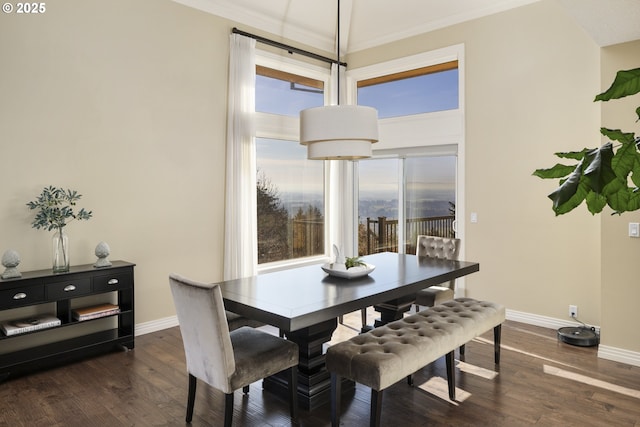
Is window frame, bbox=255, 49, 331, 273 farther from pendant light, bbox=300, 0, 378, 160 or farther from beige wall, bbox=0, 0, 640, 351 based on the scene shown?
pendant light, bbox=300, 0, 378, 160

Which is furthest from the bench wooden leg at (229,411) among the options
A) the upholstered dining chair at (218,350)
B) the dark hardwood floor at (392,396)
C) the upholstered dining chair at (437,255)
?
the upholstered dining chair at (437,255)

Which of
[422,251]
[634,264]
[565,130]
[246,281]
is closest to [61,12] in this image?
[246,281]

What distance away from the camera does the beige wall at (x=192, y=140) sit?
3742mm

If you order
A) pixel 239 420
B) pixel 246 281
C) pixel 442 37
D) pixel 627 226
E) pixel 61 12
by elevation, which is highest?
pixel 442 37

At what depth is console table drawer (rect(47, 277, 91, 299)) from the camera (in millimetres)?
3539

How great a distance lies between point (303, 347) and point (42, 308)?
8.08 ft

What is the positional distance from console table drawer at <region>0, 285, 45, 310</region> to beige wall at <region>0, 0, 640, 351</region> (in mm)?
415

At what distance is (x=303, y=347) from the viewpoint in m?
3.04

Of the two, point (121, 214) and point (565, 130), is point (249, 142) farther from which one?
point (565, 130)

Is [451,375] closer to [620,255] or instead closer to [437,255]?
[437,255]

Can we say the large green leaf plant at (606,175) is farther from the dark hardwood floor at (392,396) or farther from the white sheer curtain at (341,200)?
the white sheer curtain at (341,200)

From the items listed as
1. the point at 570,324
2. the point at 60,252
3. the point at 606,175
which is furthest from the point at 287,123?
the point at 606,175

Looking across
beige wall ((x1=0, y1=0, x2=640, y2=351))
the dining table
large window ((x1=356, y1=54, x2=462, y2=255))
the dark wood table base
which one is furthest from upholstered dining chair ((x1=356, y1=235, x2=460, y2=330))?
the dark wood table base

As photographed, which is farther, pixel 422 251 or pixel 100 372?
pixel 422 251
